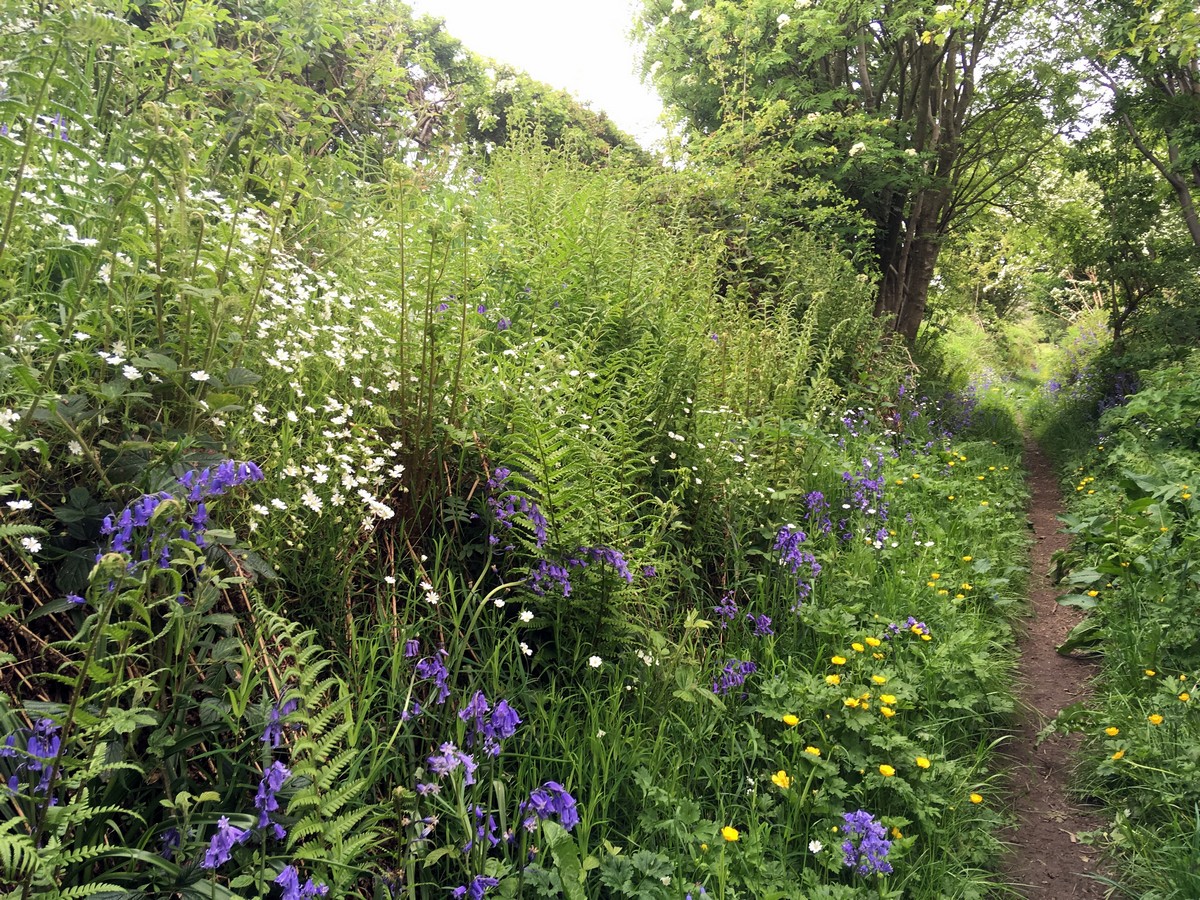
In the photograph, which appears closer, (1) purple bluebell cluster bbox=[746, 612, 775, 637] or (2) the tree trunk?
(1) purple bluebell cluster bbox=[746, 612, 775, 637]

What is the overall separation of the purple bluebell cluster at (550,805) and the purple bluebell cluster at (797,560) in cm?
200

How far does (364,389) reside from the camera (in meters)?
2.62

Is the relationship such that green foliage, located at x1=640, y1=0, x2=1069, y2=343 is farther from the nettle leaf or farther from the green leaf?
the green leaf

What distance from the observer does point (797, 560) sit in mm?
3506

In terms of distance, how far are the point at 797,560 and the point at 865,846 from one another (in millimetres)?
1517

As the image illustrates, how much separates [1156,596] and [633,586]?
3081 mm

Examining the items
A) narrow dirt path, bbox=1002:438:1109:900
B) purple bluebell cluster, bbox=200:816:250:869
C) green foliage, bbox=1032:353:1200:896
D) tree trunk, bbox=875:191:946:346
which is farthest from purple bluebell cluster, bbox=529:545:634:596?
tree trunk, bbox=875:191:946:346

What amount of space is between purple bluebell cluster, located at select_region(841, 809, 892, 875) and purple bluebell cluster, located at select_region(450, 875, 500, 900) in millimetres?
1184

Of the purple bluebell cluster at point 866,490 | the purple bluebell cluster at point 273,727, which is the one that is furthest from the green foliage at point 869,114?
the purple bluebell cluster at point 273,727

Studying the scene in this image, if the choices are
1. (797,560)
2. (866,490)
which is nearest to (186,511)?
(797,560)

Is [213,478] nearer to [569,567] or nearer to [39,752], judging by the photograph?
[39,752]

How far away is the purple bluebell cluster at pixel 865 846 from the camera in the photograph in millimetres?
2146

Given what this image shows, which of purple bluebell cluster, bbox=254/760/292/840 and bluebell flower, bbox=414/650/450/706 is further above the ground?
bluebell flower, bbox=414/650/450/706

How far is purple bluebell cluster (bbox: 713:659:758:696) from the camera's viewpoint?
274 centimetres
